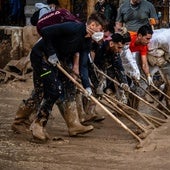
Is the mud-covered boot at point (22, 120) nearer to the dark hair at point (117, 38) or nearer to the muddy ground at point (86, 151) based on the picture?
the muddy ground at point (86, 151)

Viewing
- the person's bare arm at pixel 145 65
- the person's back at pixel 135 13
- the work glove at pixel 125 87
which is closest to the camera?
the work glove at pixel 125 87

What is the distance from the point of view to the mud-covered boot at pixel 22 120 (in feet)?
23.9

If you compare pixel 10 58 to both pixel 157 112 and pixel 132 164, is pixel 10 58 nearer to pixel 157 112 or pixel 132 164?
pixel 157 112

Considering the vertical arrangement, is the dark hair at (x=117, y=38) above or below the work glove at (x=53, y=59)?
below

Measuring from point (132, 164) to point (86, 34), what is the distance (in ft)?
5.40

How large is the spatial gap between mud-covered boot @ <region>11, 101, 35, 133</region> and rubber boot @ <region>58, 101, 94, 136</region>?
0.40 metres

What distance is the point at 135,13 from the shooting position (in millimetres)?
10102

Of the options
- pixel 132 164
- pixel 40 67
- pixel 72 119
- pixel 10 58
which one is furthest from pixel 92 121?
pixel 10 58

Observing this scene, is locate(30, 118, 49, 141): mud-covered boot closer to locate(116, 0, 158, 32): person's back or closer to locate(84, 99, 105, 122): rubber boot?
locate(84, 99, 105, 122): rubber boot

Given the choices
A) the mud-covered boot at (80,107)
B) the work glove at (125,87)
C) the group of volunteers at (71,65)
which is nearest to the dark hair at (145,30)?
the group of volunteers at (71,65)

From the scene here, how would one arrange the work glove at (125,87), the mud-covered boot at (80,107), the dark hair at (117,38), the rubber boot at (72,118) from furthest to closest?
the work glove at (125,87) → the dark hair at (117,38) → the mud-covered boot at (80,107) → the rubber boot at (72,118)

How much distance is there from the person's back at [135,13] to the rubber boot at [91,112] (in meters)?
2.36

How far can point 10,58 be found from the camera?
41.7ft

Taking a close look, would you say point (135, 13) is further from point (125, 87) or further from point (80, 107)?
point (80, 107)
